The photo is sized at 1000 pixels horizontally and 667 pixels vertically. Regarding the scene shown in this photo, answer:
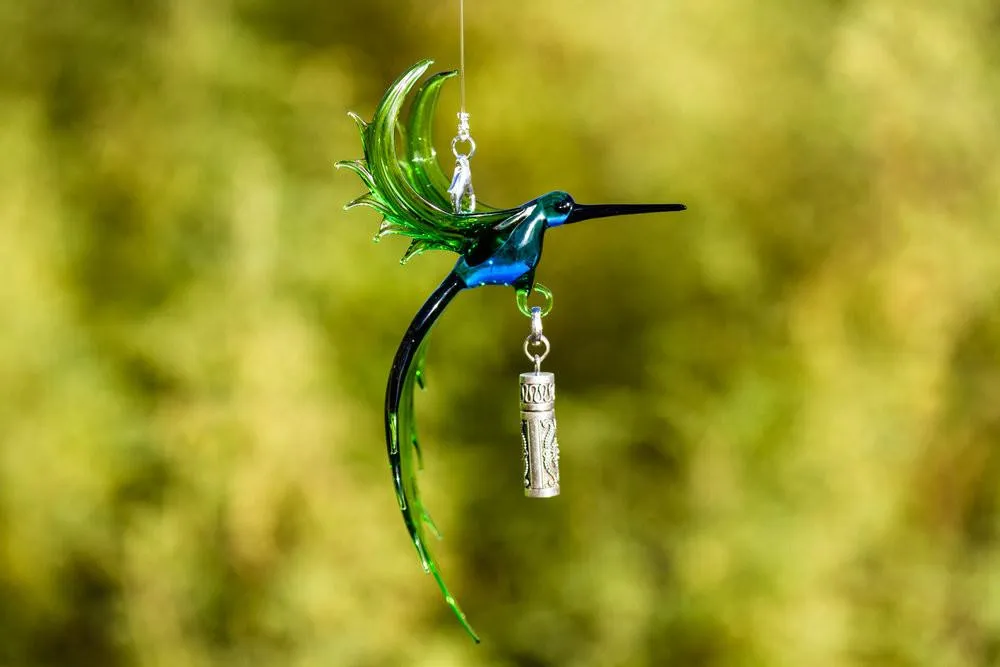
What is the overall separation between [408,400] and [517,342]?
0.56m

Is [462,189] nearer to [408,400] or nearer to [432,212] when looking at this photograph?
[432,212]

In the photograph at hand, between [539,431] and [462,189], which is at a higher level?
[462,189]

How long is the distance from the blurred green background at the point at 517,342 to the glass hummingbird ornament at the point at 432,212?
1.83 feet

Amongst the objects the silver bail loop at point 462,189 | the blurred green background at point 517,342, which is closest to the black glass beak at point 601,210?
the silver bail loop at point 462,189

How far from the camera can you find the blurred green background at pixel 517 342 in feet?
5.97

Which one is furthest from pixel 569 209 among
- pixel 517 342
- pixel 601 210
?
pixel 517 342

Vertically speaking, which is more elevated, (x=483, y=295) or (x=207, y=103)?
(x=207, y=103)

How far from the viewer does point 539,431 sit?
4.28 ft

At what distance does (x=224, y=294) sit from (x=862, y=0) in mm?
1276

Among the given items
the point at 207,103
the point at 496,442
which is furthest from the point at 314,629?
the point at 207,103

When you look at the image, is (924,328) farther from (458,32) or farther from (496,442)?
(458,32)

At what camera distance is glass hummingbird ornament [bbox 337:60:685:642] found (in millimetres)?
1249

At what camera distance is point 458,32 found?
184cm

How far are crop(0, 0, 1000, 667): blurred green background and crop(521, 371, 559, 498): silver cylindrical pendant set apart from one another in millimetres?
545
